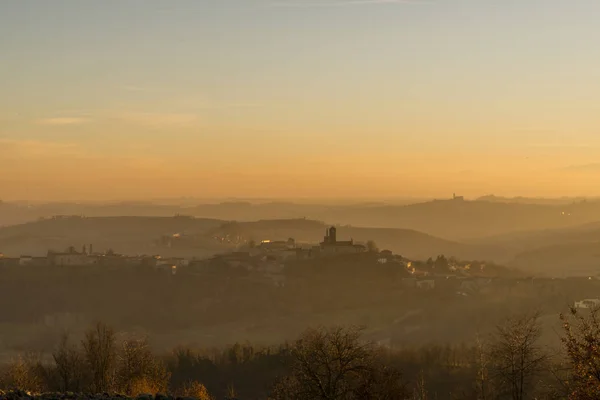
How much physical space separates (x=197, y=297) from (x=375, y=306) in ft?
84.0

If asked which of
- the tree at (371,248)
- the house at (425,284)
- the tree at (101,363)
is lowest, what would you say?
the house at (425,284)

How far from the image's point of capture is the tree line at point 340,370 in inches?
1168

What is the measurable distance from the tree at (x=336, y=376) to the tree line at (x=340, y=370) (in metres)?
0.04

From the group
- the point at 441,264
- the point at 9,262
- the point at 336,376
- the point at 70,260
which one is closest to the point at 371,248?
the point at 441,264

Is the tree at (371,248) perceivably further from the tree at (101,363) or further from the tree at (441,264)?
the tree at (101,363)

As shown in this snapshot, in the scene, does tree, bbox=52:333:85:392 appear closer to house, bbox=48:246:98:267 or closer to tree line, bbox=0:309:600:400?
tree line, bbox=0:309:600:400

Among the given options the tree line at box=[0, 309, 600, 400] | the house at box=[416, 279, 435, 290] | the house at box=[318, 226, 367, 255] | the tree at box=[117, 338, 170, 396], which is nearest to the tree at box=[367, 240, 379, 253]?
the house at box=[318, 226, 367, 255]

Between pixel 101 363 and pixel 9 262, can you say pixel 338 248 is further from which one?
pixel 101 363

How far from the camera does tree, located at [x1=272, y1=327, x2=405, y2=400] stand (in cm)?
2972

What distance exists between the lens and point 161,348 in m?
81.8

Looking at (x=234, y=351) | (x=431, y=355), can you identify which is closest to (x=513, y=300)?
(x=431, y=355)

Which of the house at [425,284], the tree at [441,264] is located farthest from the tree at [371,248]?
the house at [425,284]

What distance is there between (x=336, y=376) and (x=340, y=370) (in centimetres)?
57

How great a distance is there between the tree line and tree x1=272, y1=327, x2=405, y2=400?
0.14ft
